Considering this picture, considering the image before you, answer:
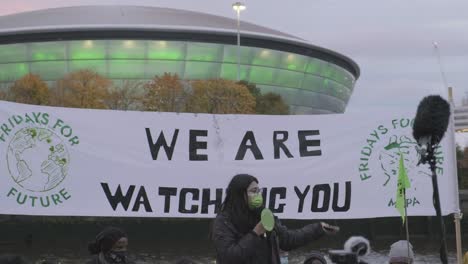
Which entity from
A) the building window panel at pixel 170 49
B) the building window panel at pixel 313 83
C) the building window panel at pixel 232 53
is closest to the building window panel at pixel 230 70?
the building window panel at pixel 232 53

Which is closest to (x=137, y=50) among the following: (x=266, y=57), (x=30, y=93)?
(x=266, y=57)

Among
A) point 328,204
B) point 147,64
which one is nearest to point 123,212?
point 328,204

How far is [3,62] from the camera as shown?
67250 millimetres

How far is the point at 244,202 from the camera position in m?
3.20

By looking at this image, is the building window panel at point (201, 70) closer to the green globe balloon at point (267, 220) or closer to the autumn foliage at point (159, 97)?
the autumn foliage at point (159, 97)

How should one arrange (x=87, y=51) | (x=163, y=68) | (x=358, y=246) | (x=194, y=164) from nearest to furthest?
1. (x=358, y=246)
2. (x=194, y=164)
3. (x=87, y=51)
4. (x=163, y=68)

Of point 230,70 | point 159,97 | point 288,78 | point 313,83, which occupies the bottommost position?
point 159,97

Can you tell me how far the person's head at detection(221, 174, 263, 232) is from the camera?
10.4ft

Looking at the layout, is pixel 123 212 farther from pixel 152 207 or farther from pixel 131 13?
pixel 131 13

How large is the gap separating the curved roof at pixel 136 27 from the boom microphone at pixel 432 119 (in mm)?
61762

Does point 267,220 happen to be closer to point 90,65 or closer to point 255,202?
point 255,202

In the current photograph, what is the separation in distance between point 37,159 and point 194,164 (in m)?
1.11

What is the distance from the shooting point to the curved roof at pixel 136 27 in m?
65.7

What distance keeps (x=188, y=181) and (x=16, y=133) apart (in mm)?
1264
